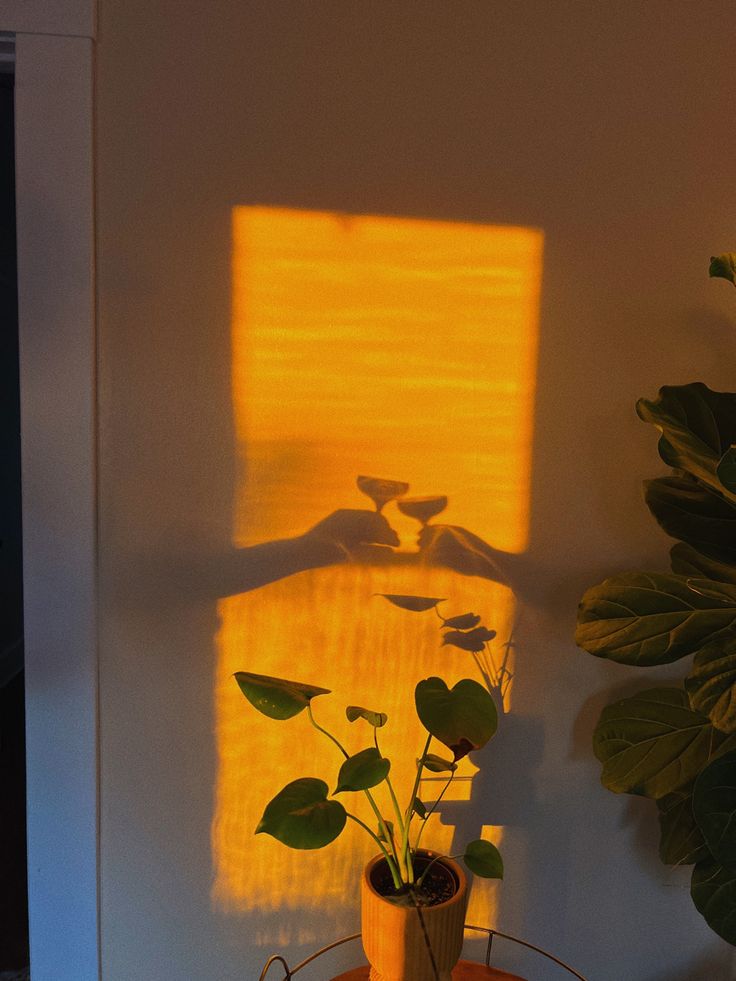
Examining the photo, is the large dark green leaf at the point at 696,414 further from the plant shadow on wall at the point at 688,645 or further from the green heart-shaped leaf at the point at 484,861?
the green heart-shaped leaf at the point at 484,861

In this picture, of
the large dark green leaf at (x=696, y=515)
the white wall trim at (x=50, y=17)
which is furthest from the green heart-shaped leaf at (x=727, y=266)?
the white wall trim at (x=50, y=17)

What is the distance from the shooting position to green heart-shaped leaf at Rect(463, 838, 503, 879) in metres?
1.12

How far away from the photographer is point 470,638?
1.34m

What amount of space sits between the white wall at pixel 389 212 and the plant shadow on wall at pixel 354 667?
4 centimetres

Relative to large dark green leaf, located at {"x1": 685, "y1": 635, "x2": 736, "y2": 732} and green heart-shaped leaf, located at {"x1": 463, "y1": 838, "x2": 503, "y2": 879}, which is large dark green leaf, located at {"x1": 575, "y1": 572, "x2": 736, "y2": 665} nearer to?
large dark green leaf, located at {"x1": 685, "y1": 635, "x2": 736, "y2": 732}

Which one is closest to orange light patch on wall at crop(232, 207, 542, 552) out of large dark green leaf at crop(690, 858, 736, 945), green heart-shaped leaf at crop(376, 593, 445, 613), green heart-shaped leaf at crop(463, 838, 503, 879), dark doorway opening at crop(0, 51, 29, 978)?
green heart-shaped leaf at crop(376, 593, 445, 613)

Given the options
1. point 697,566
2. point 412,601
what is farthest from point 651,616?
point 412,601

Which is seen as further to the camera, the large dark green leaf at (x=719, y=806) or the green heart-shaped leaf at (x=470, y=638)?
the green heart-shaped leaf at (x=470, y=638)

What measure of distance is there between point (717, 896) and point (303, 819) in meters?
0.64

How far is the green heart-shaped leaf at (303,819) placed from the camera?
0.98 meters

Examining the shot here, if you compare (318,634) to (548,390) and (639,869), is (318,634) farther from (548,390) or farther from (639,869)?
(639,869)

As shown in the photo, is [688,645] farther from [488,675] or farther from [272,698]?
[272,698]

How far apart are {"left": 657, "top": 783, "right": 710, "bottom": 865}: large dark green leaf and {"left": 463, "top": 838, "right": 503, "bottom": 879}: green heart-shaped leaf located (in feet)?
0.97

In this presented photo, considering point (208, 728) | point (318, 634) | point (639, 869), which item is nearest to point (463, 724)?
point (318, 634)
